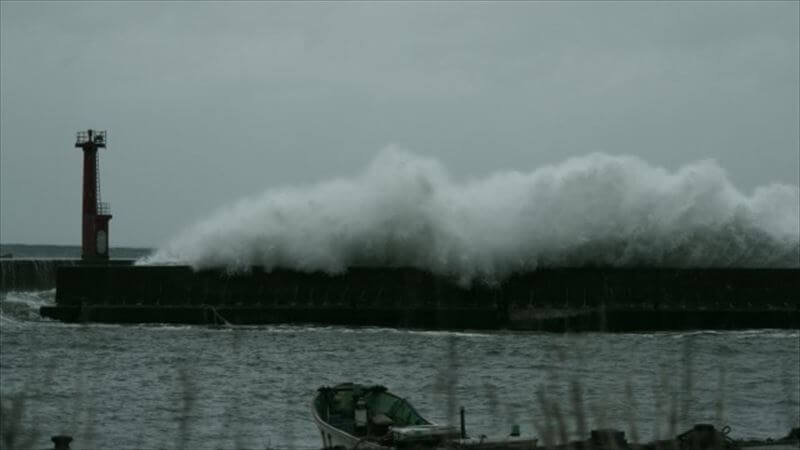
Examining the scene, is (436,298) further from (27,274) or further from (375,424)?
(27,274)

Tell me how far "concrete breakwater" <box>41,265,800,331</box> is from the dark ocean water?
1.03 metres

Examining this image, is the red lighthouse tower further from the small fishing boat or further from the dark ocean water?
the small fishing boat

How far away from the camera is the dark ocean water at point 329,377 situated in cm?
1698

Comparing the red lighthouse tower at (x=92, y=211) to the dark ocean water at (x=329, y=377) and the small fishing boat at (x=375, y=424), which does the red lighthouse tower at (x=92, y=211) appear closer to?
the dark ocean water at (x=329, y=377)

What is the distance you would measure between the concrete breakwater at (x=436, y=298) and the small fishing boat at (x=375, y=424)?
1642cm

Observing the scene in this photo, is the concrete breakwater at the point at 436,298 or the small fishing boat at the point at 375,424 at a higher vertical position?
the concrete breakwater at the point at 436,298

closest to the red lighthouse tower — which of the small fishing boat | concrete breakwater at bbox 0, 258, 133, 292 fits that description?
concrete breakwater at bbox 0, 258, 133, 292

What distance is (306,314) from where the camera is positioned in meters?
35.9

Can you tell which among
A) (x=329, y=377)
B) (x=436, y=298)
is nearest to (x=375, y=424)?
(x=329, y=377)

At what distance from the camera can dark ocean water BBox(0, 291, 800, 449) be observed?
17.0 meters

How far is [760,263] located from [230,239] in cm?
1533

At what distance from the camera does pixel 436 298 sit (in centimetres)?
3562

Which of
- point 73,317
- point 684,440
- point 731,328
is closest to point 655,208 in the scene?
point 731,328

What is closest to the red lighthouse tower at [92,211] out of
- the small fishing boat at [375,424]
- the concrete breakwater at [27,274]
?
the concrete breakwater at [27,274]
